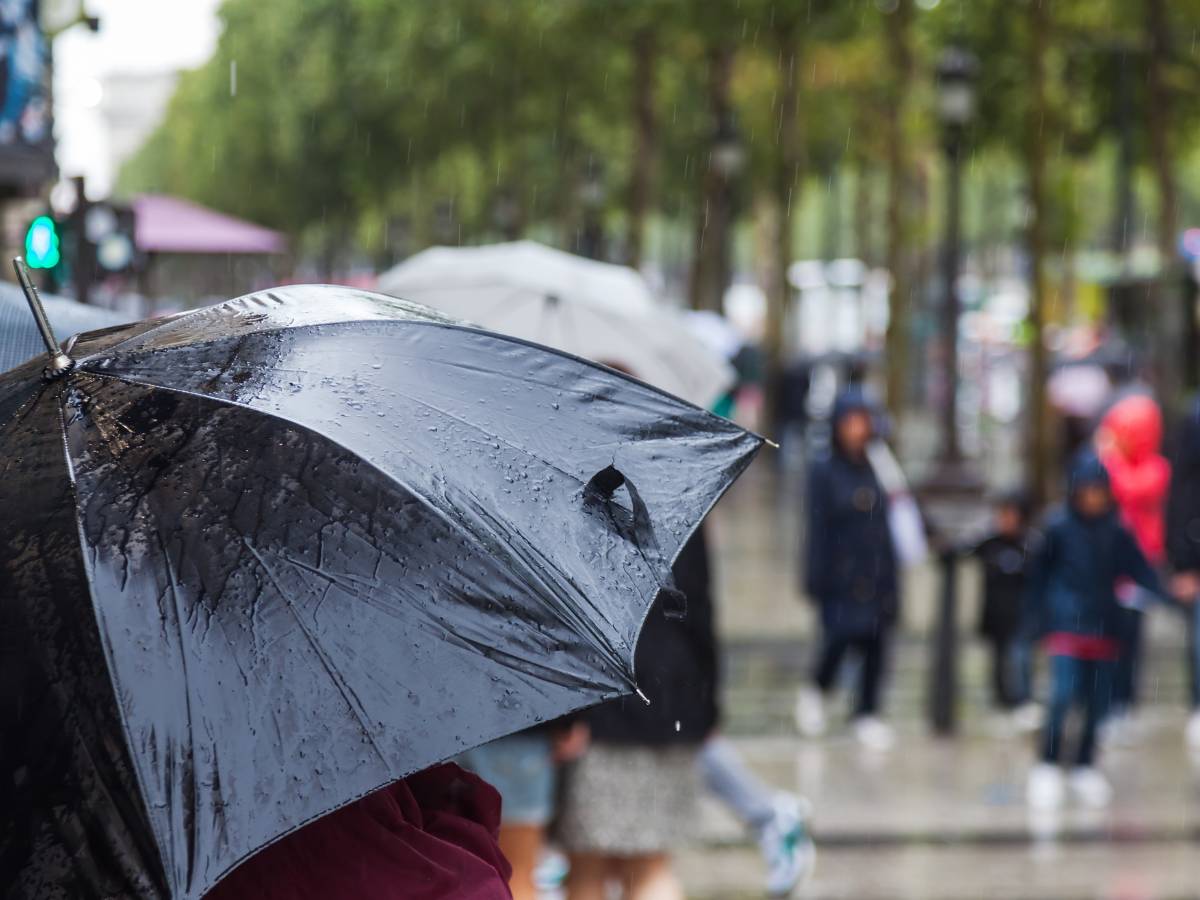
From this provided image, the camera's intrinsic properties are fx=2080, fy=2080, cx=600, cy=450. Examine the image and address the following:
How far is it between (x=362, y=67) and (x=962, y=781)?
32358mm

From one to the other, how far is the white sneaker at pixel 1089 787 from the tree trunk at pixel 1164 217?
395 inches

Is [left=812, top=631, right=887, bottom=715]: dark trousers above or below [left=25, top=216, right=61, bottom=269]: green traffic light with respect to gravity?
below

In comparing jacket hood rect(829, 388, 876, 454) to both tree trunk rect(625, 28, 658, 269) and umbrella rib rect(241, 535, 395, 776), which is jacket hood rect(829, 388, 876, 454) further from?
tree trunk rect(625, 28, 658, 269)

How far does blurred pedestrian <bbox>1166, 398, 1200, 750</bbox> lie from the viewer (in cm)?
986

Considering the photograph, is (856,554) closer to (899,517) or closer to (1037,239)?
(899,517)

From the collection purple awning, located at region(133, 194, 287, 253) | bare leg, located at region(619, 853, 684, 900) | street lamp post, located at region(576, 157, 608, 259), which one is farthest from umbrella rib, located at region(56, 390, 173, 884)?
purple awning, located at region(133, 194, 287, 253)

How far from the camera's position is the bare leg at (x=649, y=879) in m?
5.60

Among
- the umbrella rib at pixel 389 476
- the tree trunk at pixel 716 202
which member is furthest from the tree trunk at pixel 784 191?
the umbrella rib at pixel 389 476

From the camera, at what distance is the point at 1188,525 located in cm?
986

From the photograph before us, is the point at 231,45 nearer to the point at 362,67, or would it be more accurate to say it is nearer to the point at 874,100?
the point at 362,67

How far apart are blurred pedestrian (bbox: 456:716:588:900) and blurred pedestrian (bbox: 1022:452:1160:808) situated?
419 centimetres

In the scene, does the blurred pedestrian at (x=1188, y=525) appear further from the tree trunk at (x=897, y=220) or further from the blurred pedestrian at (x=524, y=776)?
the tree trunk at (x=897, y=220)

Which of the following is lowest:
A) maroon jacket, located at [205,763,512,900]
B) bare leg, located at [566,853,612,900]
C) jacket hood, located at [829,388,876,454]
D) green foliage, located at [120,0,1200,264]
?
bare leg, located at [566,853,612,900]

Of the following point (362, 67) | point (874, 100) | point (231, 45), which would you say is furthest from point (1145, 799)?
point (231, 45)
